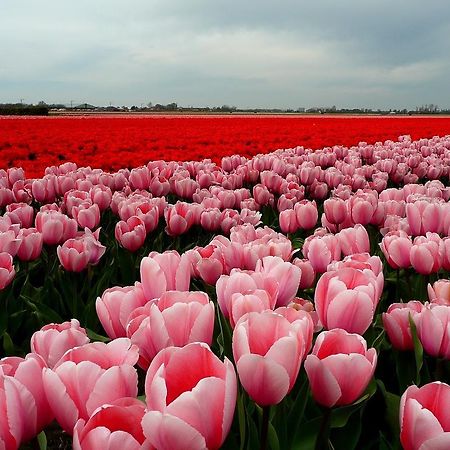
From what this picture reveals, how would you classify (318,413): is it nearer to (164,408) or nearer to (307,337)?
(307,337)

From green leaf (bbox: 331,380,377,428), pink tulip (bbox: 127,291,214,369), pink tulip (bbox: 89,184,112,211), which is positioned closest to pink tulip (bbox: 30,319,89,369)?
pink tulip (bbox: 127,291,214,369)

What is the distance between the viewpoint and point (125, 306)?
1.26m

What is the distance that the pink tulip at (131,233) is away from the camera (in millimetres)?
2559

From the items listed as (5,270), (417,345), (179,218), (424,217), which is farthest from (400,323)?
(179,218)

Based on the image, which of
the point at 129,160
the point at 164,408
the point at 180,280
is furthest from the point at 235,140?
the point at 164,408

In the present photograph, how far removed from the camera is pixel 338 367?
961 mm

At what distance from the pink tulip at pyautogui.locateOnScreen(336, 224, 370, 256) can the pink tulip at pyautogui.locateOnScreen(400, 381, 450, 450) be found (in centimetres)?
108

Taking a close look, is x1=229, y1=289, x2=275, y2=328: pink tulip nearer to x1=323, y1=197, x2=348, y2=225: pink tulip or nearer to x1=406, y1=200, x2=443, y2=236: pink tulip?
x1=406, y1=200, x2=443, y2=236: pink tulip

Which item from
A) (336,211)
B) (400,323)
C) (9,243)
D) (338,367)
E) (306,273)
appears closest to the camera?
(338,367)

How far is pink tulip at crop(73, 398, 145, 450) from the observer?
709 millimetres

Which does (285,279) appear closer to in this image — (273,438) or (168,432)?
(273,438)

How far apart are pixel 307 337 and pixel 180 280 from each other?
457 millimetres

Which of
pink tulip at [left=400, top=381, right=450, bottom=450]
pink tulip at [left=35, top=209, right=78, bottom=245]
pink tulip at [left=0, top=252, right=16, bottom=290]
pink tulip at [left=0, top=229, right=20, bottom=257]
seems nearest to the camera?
pink tulip at [left=400, top=381, right=450, bottom=450]

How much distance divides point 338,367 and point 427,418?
18 centimetres
